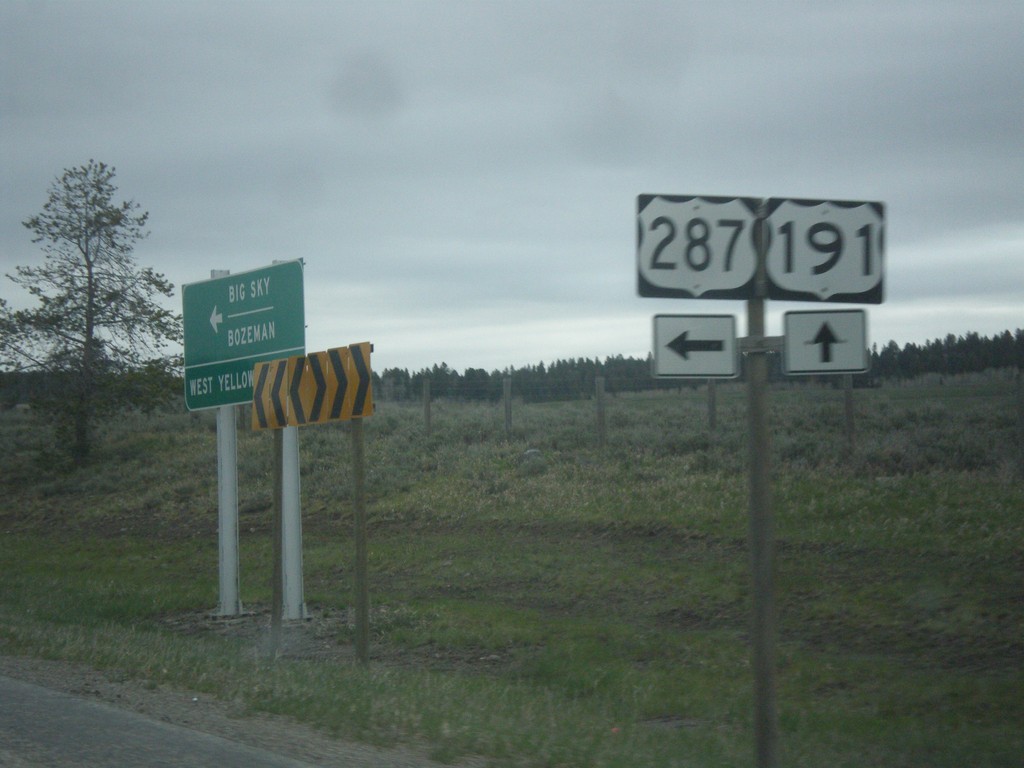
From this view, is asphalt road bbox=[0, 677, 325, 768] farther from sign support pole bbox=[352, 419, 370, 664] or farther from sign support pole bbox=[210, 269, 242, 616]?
sign support pole bbox=[210, 269, 242, 616]

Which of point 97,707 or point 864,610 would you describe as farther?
point 864,610

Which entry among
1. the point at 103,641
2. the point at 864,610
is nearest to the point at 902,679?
the point at 864,610

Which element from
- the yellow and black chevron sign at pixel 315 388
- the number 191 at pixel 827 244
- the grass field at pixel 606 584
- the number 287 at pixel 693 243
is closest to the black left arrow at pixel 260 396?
the yellow and black chevron sign at pixel 315 388

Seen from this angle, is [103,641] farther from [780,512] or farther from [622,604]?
[780,512]

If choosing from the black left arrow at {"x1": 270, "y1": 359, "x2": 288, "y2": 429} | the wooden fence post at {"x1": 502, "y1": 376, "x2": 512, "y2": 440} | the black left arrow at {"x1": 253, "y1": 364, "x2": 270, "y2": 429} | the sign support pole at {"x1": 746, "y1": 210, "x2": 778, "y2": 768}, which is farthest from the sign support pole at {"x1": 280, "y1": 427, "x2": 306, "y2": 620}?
the wooden fence post at {"x1": 502, "y1": 376, "x2": 512, "y2": 440}

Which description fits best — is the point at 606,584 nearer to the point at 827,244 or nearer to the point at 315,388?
the point at 315,388

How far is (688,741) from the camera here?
7.56 meters

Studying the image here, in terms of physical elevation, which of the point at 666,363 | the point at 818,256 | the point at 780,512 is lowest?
the point at 780,512

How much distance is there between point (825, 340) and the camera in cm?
611

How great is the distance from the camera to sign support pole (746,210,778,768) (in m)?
5.97

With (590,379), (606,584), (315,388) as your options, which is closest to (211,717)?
(315,388)

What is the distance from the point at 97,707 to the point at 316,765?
2388 millimetres

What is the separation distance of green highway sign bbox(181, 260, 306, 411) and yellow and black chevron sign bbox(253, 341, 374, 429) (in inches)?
73.4

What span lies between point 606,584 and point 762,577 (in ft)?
29.4
